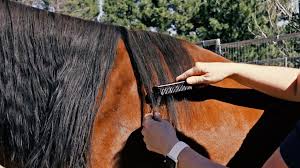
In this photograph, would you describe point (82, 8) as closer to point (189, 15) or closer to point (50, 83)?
point (189, 15)

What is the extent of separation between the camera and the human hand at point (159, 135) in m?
1.50

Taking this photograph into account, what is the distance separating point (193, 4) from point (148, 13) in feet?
5.70

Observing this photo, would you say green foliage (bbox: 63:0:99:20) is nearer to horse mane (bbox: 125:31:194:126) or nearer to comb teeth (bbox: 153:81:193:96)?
horse mane (bbox: 125:31:194:126)

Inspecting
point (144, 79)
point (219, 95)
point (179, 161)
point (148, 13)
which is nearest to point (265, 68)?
point (219, 95)

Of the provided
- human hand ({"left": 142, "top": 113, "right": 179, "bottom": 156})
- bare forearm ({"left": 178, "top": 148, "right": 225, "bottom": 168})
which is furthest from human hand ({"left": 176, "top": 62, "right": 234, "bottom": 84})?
bare forearm ({"left": 178, "top": 148, "right": 225, "bottom": 168})

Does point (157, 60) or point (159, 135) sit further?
point (157, 60)

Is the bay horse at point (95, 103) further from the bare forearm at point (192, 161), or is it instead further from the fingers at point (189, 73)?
the bare forearm at point (192, 161)

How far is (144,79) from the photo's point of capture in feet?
5.71

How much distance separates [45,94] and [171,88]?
0.43m

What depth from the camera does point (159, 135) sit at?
1538mm

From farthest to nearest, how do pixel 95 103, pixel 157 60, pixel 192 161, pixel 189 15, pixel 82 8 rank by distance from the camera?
pixel 82 8, pixel 189 15, pixel 157 60, pixel 95 103, pixel 192 161

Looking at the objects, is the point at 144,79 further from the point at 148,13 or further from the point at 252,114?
the point at 148,13

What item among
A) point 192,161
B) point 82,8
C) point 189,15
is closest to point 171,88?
point 192,161

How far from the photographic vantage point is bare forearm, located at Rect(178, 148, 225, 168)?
1365 millimetres
